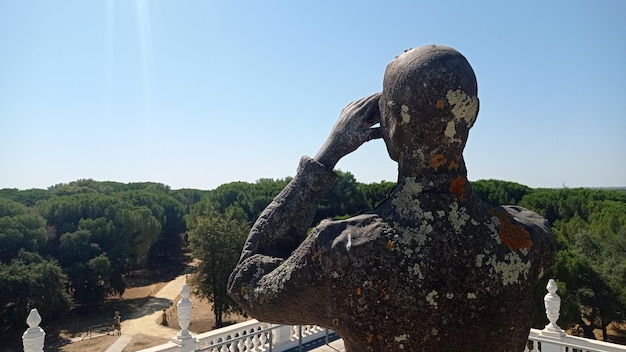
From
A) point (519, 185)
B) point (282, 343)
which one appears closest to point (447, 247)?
point (282, 343)

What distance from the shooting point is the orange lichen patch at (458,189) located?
2125 millimetres

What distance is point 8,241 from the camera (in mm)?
34750

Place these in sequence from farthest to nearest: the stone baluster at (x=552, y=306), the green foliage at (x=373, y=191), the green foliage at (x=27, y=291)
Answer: the green foliage at (x=373, y=191) → the green foliage at (x=27, y=291) → the stone baluster at (x=552, y=306)

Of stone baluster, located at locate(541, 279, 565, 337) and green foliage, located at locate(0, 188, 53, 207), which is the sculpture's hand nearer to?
stone baluster, located at locate(541, 279, 565, 337)

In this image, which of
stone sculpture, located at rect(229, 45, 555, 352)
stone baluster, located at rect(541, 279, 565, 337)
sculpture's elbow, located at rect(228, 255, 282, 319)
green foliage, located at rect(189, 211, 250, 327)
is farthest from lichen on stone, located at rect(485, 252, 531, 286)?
green foliage, located at rect(189, 211, 250, 327)

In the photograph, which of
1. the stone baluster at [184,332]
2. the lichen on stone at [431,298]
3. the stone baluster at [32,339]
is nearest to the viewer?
the lichen on stone at [431,298]

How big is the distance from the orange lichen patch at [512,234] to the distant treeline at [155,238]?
18868mm

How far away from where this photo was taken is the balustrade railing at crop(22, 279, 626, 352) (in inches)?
330

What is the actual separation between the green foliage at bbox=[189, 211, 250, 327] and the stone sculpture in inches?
1111

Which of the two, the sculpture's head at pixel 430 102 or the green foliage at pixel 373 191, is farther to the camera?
the green foliage at pixel 373 191

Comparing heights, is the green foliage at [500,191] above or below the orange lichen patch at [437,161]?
above

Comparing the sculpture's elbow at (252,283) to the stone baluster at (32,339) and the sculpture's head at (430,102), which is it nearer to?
the sculpture's head at (430,102)

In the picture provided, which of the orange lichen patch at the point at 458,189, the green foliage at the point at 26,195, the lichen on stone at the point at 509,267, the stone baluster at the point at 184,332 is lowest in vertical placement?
the stone baluster at the point at 184,332

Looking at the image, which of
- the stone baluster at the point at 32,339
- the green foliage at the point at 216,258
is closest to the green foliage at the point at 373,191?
the green foliage at the point at 216,258
